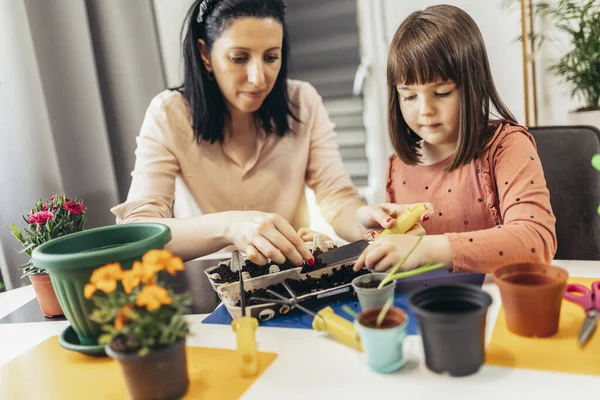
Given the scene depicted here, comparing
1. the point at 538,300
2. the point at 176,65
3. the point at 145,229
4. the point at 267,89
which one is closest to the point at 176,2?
the point at 176,65

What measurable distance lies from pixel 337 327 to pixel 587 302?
0.37 meters

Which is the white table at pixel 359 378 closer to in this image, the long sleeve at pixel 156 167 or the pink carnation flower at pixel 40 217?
the pink carnation flower at pixel 40 217

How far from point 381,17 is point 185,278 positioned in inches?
69.8

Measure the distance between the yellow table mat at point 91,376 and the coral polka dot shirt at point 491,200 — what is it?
46cm

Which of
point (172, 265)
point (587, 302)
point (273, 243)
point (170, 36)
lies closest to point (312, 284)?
point (273, 243)

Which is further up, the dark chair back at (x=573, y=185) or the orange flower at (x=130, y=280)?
the orange flower at (x=130, y=280)

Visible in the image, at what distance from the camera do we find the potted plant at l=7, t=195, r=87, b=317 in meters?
1.03

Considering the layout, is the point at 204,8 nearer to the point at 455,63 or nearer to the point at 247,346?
the point at 455,63

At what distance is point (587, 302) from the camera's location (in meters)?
0.79

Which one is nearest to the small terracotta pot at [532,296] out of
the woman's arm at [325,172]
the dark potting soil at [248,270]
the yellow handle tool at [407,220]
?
the yellow handle tool at [407,220]

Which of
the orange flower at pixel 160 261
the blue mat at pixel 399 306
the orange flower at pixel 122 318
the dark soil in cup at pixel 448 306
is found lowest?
the blue mat at pixel 399 306

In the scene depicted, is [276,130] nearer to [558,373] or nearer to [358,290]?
[358,290]

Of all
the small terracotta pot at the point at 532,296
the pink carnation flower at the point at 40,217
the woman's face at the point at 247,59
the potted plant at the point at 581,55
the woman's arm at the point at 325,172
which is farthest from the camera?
the potted plant at the point at 581,55

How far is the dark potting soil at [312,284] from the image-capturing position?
2.98 feet
